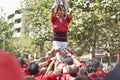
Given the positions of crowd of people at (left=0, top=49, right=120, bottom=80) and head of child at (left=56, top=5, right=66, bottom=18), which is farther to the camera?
head of child at (left=56, top=5, right=66, bottom=18)

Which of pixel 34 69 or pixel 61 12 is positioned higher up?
pixel 61 12

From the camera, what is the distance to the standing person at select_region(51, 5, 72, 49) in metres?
8.41

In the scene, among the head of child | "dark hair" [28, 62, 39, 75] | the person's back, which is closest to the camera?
the person's back

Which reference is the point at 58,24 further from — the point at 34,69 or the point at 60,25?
the point at 34,69

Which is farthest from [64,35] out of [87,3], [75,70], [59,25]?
[87,3]

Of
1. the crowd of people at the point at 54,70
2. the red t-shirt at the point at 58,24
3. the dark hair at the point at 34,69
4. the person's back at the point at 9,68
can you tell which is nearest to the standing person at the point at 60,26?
the red t-shirt at the point at 58,24

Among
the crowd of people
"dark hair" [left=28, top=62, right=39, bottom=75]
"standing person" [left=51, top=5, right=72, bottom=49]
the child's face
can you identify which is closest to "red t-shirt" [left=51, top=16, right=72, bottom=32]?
"standing person" [left=51, top=5, right=72, bottom=49]

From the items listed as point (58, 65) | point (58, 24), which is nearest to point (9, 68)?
point (58, 65)

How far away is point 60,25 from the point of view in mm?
8414

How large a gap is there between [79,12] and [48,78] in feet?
53.0

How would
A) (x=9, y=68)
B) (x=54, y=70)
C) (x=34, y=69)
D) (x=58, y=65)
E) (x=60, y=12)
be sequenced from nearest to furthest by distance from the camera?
(x=9, y=68) < (x=34, y=69) < (x=58, y=65) < (x=54, y=70) < (x=60, y=12)

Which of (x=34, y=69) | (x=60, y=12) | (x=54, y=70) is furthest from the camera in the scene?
(x=60, y=12)

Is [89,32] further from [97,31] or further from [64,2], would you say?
[64,2]

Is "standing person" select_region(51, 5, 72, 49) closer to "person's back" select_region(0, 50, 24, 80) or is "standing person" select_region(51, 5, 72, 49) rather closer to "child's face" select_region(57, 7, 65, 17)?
"child's face" select_region(57, 7, 65, 17)
